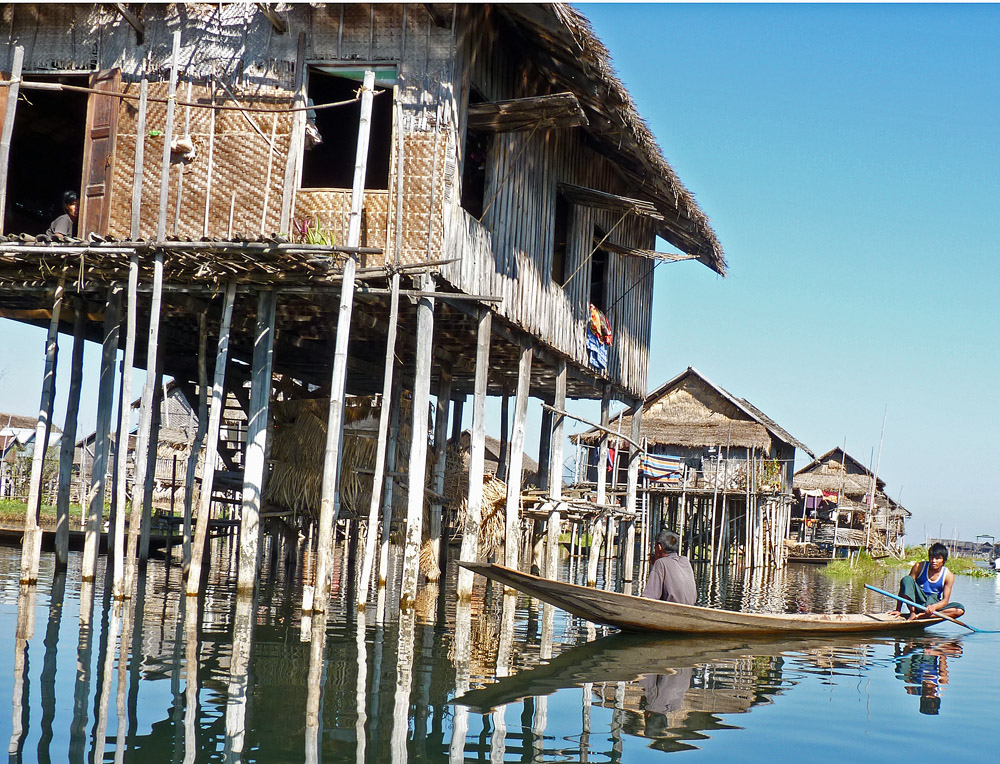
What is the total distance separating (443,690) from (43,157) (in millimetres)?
13087

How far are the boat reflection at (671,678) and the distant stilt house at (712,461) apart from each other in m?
17.9

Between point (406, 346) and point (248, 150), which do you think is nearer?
point (248, 150)

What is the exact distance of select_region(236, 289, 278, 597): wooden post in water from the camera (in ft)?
36.1

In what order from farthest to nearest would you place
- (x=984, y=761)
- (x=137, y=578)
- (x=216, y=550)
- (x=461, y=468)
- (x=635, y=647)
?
(x=216, y=550) < (x=461, y=468) < (x=137, y=578) < (x=635, y=647) < (x=984, y=761)

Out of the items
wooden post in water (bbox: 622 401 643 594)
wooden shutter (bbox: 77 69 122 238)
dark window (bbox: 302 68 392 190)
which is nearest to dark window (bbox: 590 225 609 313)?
wooden post in water (bbox: 622 401 643 594)

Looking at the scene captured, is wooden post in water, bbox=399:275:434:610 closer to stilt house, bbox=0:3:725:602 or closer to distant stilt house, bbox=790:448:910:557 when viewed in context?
stilt house, bbox=0:3:725:602

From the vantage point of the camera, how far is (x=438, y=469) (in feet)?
49.2

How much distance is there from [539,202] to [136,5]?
5.71 m

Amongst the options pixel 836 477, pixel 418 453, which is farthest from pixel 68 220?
pixel 836 477

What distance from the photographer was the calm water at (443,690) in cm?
563

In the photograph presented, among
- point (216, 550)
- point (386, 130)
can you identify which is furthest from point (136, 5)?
point (216, 550)

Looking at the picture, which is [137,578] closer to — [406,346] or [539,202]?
[406,346]

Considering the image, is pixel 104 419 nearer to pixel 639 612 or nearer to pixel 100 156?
pixel 100 156

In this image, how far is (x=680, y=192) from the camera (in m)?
15.2
